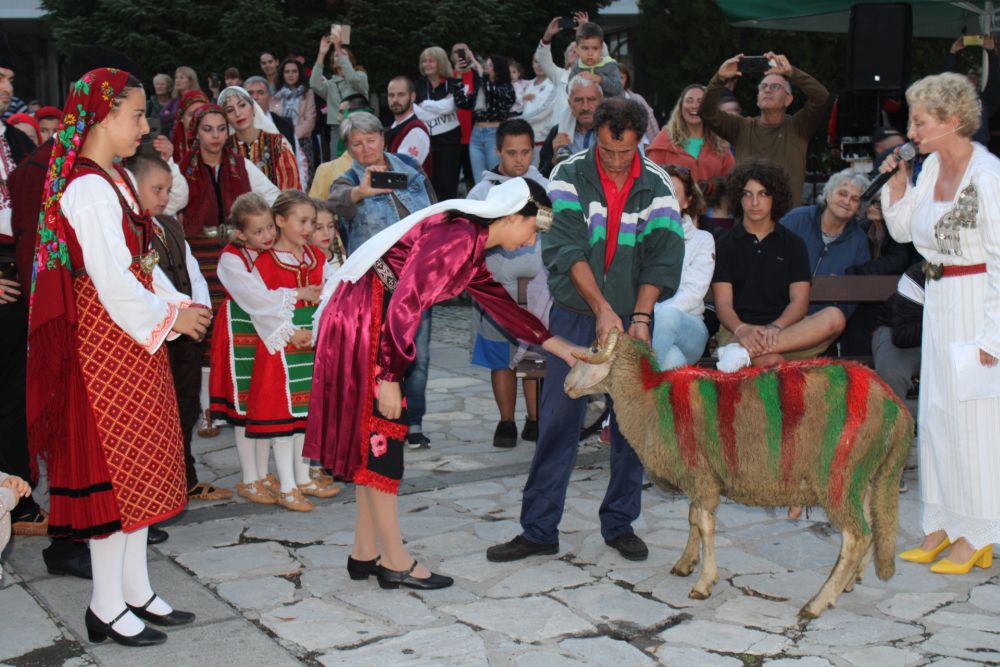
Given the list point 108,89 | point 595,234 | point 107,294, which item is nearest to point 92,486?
point 107,294

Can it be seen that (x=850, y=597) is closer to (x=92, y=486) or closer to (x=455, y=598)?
(x=455, y=598)

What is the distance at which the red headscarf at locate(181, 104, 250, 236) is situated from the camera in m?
7.30

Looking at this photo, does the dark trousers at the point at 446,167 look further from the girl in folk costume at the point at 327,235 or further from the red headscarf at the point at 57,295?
the red headscarf at the point at 57,295

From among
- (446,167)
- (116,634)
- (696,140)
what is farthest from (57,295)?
(446,167)

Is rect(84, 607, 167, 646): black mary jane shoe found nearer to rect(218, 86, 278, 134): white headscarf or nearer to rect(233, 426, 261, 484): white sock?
rect(233, 426, 261, 484): white sock

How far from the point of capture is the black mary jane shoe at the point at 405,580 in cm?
507

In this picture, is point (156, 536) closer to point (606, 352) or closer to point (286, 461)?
point (286, 461)

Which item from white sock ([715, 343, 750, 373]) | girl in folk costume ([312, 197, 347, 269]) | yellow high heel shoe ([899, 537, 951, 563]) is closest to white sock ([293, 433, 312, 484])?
girl in folk costume ([312, 197, 347, 269])

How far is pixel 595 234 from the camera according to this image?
536cm

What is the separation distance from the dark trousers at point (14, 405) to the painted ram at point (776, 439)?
292 cm

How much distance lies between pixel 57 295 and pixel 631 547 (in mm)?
A: 2858

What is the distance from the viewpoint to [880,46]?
9.74 m

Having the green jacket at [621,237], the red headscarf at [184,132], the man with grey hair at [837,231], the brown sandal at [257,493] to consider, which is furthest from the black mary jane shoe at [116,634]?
the man with grey hair at [837,231]

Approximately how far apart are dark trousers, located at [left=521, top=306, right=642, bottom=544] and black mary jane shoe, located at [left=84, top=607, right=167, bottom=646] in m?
1.84
